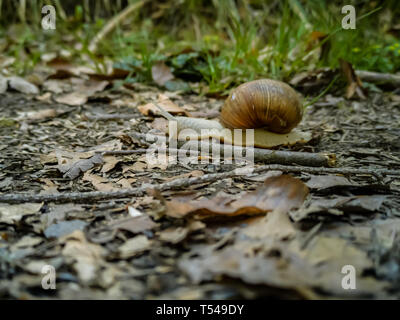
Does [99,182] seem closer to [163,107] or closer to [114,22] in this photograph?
[163,107]

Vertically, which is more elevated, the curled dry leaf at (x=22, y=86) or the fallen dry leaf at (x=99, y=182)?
the curled dry leaf at (x=22, y=86)

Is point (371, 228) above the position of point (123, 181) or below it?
below

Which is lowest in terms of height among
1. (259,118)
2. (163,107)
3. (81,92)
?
(259,118)

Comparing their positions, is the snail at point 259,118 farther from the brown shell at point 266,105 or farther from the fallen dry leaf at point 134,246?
the fallen dry leaf at point 134,246

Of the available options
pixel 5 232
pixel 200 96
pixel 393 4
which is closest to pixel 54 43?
pixel 200 96

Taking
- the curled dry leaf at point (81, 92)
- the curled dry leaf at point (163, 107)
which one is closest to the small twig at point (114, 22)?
the curled dry leaf at point (81, 92)

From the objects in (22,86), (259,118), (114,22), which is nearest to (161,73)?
(22,86)
